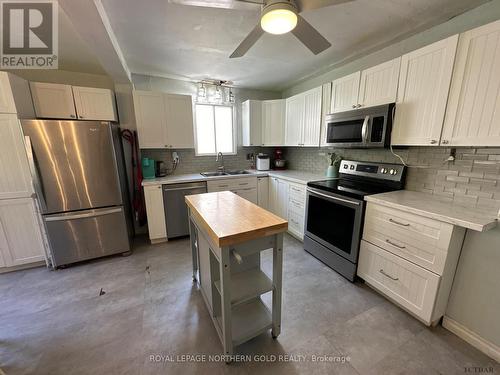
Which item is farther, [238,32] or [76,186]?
[76,186]

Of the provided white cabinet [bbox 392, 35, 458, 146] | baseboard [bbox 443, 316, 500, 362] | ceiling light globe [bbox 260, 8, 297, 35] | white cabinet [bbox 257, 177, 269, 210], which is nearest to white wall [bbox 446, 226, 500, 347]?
baseboard [bbox 443, 316, 500, 362]

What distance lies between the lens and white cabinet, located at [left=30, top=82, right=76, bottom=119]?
234 centimetres

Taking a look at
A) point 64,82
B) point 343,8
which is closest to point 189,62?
point 64,82

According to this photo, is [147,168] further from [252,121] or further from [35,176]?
[252,121]

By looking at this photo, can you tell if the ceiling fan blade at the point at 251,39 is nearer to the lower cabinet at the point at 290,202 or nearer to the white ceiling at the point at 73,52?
the white ceiling at the point at 73,52

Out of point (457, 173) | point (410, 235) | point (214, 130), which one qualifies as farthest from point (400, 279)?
point (214, 130)

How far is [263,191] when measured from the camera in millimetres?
3621

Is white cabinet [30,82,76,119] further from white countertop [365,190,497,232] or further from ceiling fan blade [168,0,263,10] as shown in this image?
white countertop [365,190,497,232]

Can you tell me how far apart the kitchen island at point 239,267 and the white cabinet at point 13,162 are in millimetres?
2076

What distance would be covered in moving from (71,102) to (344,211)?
139 inches

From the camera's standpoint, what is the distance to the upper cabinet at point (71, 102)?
7.74ft

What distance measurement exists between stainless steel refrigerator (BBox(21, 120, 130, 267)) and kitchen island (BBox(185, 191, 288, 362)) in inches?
58.5

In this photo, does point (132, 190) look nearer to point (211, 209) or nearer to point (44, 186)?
point (44, 186)

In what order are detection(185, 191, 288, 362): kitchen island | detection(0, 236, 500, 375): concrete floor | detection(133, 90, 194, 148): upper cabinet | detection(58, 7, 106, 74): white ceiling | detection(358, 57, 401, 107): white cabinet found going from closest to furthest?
detection(185, 191, 288, 362): kitchen island
detection(0, 236, 500, 375): concrete floor
detection(58, 7, 106, 74): white ceiling
detection(358, 57, 401, 107): white cabinet
detection(133, 90, 194, 148): upper cabinet
